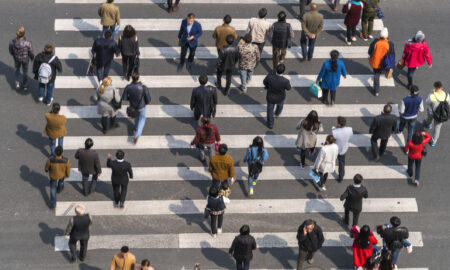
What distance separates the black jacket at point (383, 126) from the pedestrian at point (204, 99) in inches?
154

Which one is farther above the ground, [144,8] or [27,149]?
[144,8]

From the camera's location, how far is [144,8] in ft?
84.8

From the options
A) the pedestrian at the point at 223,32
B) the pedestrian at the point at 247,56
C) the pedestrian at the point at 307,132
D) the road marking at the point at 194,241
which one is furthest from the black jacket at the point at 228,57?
the road marking at the point at 194,241

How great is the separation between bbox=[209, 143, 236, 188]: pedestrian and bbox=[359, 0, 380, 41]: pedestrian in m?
7.08

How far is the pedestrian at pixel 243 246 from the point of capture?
18.3 metres

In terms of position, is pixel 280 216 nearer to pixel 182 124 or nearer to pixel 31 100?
pixel 182 124

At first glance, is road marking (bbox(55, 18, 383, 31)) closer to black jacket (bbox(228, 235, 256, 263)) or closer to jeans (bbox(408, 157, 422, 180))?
jeans (bbox(408, 157, 422, 180))

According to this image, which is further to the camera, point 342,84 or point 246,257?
point 342,84

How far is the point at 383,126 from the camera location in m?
21.5

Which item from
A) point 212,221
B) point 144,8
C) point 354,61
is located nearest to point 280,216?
point 212,221

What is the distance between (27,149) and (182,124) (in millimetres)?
3926

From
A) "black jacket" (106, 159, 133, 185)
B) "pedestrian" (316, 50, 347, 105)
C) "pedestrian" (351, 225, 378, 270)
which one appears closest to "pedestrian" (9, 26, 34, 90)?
"black jacket" (106, 159, 133, 185)

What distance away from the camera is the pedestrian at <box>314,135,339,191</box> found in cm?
2042

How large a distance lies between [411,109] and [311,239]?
5.22 meters
